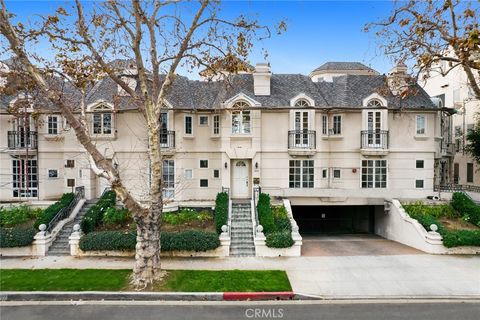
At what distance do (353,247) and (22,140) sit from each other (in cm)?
1982

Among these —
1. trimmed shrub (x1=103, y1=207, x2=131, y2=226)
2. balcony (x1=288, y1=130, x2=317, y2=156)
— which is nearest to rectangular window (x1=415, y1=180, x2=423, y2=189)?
balcony (x1=288, y1=130, x2=317, y2=156)

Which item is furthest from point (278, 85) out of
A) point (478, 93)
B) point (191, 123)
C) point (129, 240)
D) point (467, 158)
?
point (467, 158)

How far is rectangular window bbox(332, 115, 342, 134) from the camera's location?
62.6 ft

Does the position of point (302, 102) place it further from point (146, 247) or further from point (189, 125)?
point (146, 247)

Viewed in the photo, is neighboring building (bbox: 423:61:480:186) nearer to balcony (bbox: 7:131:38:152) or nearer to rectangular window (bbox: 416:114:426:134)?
rectangular window (bbox: 416:114:426:134)

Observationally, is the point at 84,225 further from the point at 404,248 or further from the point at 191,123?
the point at 404,248

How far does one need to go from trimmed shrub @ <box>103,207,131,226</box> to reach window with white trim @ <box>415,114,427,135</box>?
17637 millimetres

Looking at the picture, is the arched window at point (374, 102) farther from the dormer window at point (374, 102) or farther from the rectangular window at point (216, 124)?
the rectangular window at point (216, 124)

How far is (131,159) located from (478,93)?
16809 mm

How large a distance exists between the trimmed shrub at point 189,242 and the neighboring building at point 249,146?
547cm

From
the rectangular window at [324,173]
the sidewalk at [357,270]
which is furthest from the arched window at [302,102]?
the sidewalk at [357,270]

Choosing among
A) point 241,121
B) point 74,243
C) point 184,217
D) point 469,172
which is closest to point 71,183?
point 74,243

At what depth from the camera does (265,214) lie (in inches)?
585

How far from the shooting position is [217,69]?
1248cm
